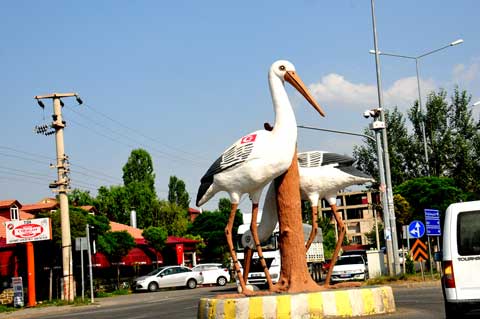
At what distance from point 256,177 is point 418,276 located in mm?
16506

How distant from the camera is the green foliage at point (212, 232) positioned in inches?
2392

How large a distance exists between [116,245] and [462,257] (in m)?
33.6

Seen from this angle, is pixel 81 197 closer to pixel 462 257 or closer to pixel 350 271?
pixel 350 271

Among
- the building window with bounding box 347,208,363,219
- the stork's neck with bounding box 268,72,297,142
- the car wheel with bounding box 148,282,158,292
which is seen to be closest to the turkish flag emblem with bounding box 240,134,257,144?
the stork's neck with bounding box 268,72,297,142

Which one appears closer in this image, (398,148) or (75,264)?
(75,264)

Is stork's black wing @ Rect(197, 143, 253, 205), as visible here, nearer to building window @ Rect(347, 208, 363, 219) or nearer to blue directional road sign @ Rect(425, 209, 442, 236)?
blue directional road sign @ Rect(425, 209, 442, 236)

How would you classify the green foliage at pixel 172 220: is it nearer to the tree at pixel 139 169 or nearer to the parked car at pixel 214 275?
the tree at pixel 139 169

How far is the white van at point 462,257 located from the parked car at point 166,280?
31819 mm

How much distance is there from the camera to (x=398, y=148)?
47.3 meters

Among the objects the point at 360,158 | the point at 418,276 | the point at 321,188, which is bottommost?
the point at 418,276

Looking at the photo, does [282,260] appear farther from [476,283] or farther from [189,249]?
[189,249]

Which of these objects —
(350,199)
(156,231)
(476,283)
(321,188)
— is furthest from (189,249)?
(350,199)

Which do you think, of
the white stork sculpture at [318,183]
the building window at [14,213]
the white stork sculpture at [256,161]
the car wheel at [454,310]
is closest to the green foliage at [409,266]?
the white stork sculpture at [318,183]

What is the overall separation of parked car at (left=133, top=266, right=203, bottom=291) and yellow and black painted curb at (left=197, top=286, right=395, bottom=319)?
28.2m
